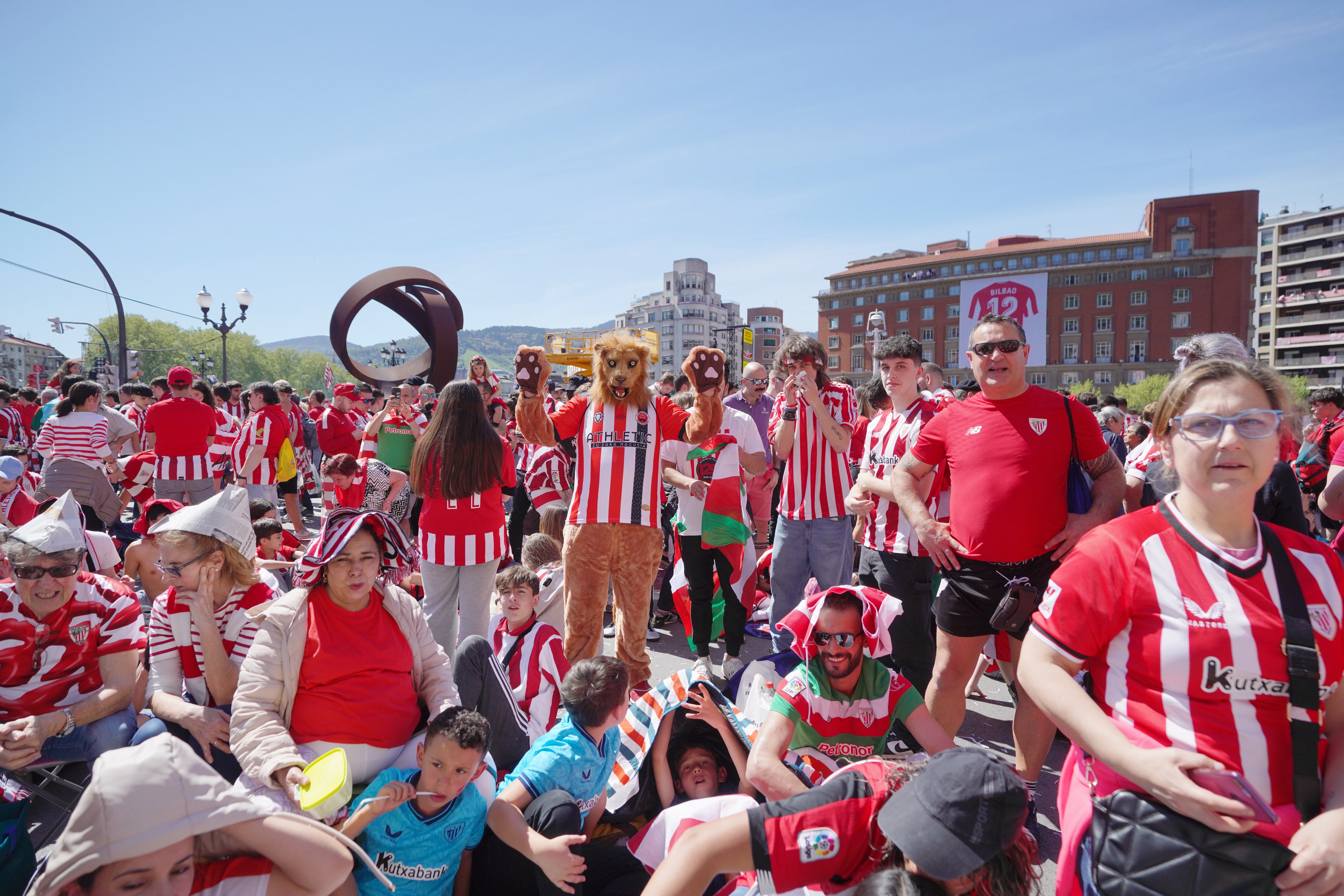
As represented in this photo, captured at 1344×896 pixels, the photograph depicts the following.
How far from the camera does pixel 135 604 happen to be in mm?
3100

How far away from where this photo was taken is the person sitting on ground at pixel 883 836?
146cm

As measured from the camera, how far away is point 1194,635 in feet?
4.90

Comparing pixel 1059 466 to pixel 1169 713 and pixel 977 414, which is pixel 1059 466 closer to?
pixel 977 414

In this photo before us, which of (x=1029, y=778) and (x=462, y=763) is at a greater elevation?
(x=462, y=763)

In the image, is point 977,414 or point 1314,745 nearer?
point 1314,745

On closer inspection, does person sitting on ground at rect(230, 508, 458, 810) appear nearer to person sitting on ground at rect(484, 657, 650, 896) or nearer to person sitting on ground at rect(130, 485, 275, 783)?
person sitting on ground at rect(130, 485, 275, 783)

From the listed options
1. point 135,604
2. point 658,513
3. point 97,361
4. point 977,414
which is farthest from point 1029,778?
point 97,361

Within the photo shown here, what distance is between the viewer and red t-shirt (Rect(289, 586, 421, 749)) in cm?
258

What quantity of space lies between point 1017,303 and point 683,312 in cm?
8806

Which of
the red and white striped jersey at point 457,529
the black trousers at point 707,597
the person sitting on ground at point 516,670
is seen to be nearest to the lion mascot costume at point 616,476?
the person sitting on ground at point 516,670

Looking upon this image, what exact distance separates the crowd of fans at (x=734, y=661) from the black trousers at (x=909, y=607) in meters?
0.03

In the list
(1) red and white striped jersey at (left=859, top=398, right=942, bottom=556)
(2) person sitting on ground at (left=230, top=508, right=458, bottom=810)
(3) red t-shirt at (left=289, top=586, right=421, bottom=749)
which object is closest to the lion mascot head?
(1) red and white striped jersey at (left=859, top=398, right=942, bottom=556)

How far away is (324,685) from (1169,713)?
262 cm

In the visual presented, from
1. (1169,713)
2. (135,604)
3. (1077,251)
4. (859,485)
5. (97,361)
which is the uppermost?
(1077,251)
